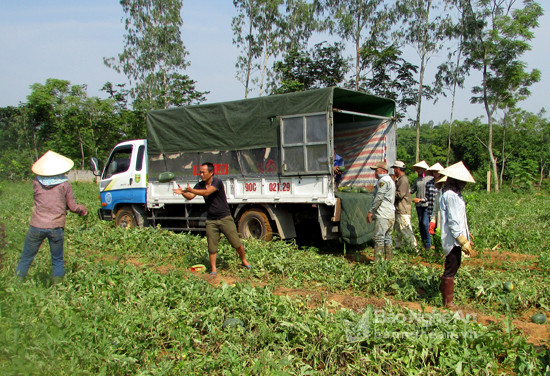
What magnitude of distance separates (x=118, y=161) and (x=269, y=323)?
302 inches

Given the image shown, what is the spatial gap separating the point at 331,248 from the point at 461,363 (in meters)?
5.71

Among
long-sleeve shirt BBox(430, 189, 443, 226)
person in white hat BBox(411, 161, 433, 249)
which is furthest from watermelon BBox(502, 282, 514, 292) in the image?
person in white hat BBox(411, 161, 433, 249)

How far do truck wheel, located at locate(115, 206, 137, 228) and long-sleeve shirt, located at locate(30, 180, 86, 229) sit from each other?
5.05 m

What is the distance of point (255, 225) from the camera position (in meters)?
8.87

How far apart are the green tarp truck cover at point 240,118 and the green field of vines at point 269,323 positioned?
9.34ft

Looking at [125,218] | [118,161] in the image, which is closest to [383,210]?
[125,218]

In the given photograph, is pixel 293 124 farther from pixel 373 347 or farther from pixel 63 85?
pixel 63 85

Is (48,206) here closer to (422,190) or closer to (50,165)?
(50,165)

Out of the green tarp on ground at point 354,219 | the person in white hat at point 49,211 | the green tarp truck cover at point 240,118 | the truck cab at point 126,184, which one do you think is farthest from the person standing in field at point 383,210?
the truck cab at point 126,184

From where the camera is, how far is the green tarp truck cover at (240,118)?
26.6 feet

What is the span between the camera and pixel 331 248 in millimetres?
9227

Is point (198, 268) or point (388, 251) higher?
point (388, 251)

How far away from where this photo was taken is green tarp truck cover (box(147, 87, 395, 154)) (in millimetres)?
8094

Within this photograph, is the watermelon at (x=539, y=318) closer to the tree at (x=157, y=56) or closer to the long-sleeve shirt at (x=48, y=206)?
the long-sleeve shirt at (x=48, y=206)
